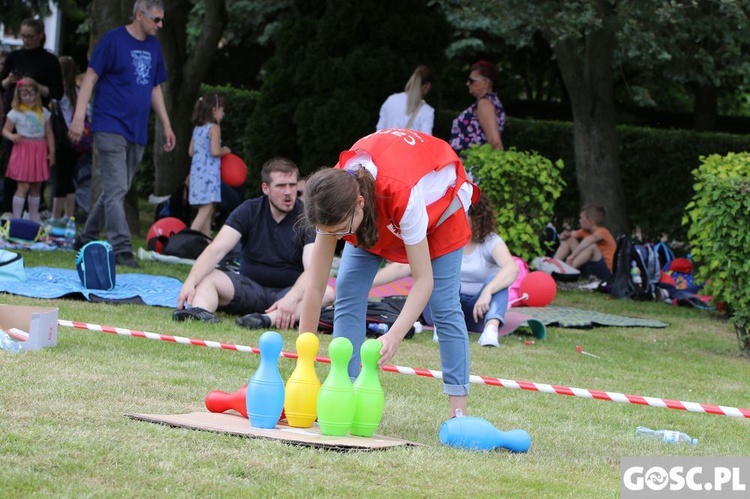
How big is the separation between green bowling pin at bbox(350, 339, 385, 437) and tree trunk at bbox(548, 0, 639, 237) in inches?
381

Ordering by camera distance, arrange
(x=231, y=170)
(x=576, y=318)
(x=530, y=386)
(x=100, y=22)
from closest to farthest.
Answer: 1. (x=530, y=386)
2. (x=576, y=318)
3. (x=100, y=22)
4. (x=231, y=170)

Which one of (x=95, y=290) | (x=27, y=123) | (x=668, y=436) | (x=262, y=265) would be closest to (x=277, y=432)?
(x=668, y=436)

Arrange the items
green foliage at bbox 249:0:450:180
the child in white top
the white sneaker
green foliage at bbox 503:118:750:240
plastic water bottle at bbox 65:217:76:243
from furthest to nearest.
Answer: green foliage at bbox 503:118:750:240, green foliage at bbox 249:0:450:180, the child in white top, plastic water bottle at bbox 65:217:76:243, the white sneaker

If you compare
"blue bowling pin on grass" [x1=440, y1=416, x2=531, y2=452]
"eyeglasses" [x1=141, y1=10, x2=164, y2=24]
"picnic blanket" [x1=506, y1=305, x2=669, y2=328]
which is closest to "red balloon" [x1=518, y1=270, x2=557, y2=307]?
"picnic blanket" [x1=506, y1=305, x2=669, y2=328]

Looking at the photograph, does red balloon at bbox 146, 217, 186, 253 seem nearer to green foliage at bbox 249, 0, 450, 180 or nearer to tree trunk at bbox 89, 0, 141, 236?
tree trunk at bbox 89, 0, 141, 236

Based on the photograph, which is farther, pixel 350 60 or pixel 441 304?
pixel 350 60

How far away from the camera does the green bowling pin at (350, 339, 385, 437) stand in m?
4.39

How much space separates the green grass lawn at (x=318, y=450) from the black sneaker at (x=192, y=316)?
3.6 inches

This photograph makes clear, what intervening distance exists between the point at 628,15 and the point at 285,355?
6.13 m

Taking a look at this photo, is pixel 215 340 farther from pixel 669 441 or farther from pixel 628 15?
pixel 628 15

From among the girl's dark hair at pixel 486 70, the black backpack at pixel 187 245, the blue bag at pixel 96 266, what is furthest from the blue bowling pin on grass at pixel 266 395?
the girl's dark hair at pixel 486 70

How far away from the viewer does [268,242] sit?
7.92 metres

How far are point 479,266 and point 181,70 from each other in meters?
8.24

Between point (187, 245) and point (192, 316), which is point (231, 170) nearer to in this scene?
point (187, 245)
